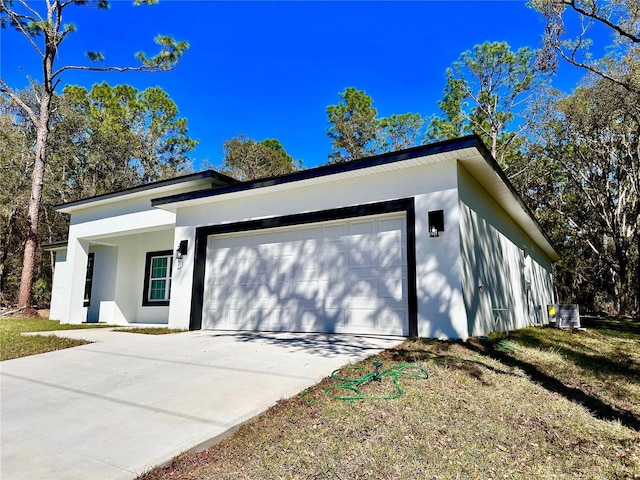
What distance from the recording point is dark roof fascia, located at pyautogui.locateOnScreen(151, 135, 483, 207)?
5762 mm

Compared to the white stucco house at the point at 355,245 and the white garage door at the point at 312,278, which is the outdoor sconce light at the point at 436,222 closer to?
the white stucco house at the point at 355,245

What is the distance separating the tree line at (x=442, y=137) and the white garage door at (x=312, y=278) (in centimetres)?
917

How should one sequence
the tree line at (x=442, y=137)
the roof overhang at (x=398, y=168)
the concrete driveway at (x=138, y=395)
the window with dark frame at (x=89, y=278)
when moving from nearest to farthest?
the concrete driveway at (x=138, y=395) < the roof overhang at (x=398, y=168) < the window with dark frame at (x=89, y=278) < the tree line at (x=442, y=137)

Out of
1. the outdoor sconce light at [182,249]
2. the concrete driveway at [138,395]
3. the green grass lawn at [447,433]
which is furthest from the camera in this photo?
the outdoor sconce light at [182,249]

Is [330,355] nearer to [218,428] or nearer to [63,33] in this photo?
[218,428]

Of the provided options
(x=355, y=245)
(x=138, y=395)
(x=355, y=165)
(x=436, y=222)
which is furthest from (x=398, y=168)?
(x=138, y=395)

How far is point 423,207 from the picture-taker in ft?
20.8

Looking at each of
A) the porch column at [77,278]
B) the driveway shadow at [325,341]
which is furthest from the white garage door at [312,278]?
the porch column at [77,278]

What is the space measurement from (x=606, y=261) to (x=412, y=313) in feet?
59.1

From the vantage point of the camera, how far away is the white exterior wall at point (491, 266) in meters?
6.38

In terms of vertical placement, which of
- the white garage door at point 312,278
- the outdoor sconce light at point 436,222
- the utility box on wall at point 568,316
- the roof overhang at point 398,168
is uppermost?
the roof overhang at point 398,168

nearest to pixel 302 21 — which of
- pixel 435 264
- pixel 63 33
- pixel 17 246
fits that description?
pixel 435 264

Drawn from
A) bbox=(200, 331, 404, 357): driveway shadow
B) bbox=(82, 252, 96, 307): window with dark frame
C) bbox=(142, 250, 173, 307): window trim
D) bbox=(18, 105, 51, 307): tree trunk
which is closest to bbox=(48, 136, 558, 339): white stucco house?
bbox=(200, 331, 404, 357): driveway shadow

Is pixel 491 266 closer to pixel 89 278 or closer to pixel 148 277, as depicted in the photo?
pixel 148 277
